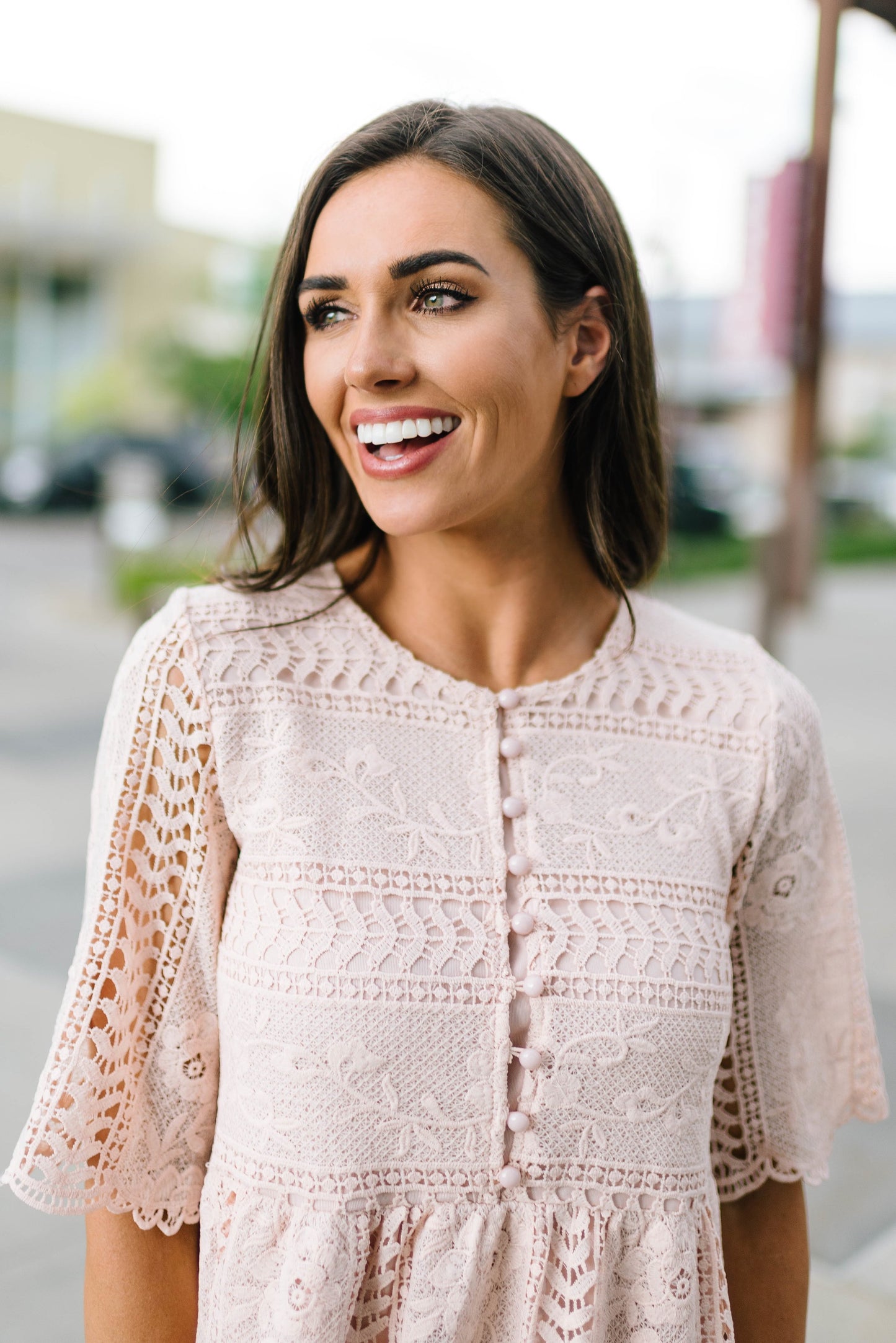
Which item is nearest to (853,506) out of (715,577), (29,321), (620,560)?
(715,577)

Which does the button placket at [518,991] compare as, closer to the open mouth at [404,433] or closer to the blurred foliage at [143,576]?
the open mouth at [404,433]

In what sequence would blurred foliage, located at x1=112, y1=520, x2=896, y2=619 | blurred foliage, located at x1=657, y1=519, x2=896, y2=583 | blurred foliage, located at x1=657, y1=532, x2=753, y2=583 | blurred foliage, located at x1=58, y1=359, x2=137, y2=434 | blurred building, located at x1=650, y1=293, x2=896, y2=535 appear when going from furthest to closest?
blurred foliage, located at x1=58, y1=359, x2=137, y2=434, blurred building, located at x1=650, y1=293, x2=896, y2=535, blurred foliage, located at x1=657, y1=519, x2=896, y2=583, blurred foliage, located at x1=657, y1=532, x2=753, y2=583, blurred foliage, located at x1=112, y1=520, x2=896, y2=619

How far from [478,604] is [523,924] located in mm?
379

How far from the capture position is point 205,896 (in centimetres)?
133

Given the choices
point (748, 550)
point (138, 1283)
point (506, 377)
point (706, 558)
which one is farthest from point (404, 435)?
point (748, 550)

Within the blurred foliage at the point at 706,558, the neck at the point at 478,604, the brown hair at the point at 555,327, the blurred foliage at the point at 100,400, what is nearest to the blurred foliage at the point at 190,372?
the blurred foliage at the point at 100,400

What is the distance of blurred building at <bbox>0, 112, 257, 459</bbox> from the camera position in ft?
76.9

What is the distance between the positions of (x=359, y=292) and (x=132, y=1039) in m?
0.77

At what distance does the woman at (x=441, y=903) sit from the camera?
1272 mm

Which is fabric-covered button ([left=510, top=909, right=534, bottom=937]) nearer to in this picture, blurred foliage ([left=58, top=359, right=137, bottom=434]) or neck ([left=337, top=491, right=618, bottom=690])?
neck ([left=337, top=491, right=618, bottom=690])

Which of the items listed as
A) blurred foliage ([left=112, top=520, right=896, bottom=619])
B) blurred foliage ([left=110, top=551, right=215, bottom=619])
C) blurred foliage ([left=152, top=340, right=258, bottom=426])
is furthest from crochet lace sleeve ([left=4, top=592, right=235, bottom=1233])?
blurred foliage ([left=152, top=340, right=258, bottom=426])

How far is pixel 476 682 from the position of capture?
1.49 metres

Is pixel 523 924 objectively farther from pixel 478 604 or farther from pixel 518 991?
pixel 478 604

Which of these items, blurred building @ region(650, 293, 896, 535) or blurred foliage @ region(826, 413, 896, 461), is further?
blurred foliage @ region(826, 413, 896, 461)
